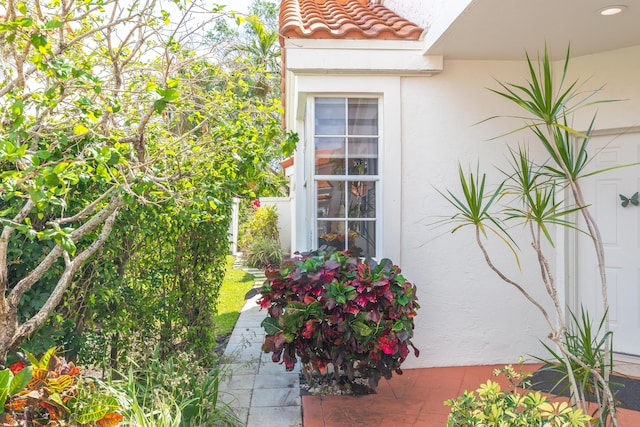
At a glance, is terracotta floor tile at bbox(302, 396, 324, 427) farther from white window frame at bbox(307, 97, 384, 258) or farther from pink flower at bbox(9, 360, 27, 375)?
pink flower at bbox(9, 360, 27, 375)

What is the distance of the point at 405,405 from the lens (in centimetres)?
455

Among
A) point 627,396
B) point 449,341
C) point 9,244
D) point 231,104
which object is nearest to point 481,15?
point 231,104

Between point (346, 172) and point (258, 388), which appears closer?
point (258, 388)

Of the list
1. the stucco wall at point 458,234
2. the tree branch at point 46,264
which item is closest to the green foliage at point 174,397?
the tree branch at point 46,264

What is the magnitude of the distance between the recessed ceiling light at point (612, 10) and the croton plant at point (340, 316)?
121 inches

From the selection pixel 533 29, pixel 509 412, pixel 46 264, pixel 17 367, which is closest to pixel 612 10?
pixel 533 29

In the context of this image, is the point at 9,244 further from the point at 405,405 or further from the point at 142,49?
the point at 405,405

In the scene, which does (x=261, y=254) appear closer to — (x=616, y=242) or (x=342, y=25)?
(x=342, y=25)

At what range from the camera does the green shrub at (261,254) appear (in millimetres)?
14172

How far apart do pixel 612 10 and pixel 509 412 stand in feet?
12.4

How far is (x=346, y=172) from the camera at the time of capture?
5.55 metres

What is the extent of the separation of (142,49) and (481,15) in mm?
3086

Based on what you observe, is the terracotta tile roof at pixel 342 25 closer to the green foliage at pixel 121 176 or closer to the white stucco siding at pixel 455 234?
the white stucco siding at pixel 455 234

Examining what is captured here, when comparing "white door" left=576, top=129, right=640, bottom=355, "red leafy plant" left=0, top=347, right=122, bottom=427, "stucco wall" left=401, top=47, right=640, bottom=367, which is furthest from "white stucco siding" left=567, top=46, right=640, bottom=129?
"red leafy plant" left=0, top=347, right=122, bottom=427
